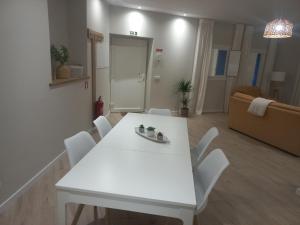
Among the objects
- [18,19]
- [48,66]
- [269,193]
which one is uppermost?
[18,19]

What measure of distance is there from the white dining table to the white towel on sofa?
2645mm

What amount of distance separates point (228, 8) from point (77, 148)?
13.6 feet

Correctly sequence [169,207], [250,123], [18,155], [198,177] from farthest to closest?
1. [250,123]
2. [18,155]
3. [198,177]
4. [169,207]

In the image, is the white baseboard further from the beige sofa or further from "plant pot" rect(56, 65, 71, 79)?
the beige sofa

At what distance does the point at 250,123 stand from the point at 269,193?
198 centimetres

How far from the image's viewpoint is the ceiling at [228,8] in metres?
3.83

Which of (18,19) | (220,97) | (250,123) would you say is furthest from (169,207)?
(220,97)

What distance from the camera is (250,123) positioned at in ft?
13.7

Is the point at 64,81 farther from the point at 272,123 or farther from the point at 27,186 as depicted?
the point at 272,123

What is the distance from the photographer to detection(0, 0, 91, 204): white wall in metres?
1.84

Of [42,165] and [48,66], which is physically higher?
[48,66]

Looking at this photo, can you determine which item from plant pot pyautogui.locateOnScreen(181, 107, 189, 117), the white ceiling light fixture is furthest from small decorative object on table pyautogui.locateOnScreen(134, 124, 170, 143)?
plant pot pyautogui.locateOnScreen(181, 107, 189, 117)

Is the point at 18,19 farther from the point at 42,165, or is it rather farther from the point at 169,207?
the point at 169,207

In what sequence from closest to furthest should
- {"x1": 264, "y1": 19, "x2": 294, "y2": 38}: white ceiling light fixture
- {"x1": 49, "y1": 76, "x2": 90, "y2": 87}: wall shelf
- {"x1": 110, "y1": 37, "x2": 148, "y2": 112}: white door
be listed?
{"x1": 49, "y1": 76, "x2": 90, "y2": 87}: wall shelf < {"x1": 264, "y1": 19, "x2": 294, "y2": 38}: white ceiling light fixture < {"x1": 110, "y1": 37, "x2": 148, "y2": 112}: white door
